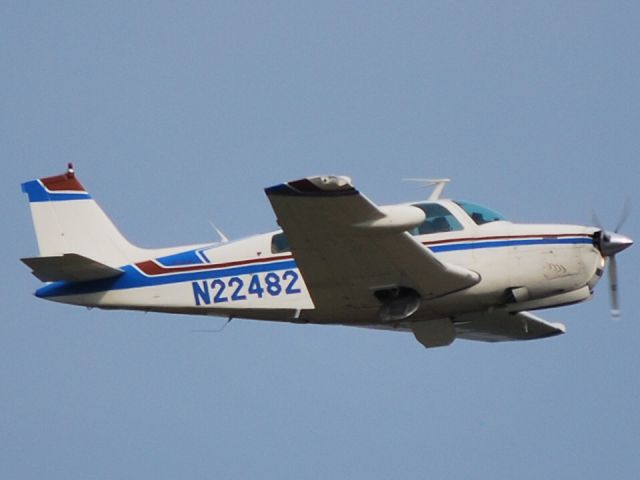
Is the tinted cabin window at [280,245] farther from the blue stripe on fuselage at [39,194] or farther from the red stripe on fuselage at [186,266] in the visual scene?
the blue stripe on fuselage at [39,194]

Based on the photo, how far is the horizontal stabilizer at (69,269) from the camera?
19734 millimetres

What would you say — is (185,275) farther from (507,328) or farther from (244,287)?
(507,328)

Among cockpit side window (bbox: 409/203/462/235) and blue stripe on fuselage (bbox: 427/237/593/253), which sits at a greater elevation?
cockpit side window (bbox: 409/203/462/235)

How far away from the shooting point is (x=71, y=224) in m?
21.7

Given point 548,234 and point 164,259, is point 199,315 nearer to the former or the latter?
point 164,259

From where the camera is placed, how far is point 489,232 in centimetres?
1950

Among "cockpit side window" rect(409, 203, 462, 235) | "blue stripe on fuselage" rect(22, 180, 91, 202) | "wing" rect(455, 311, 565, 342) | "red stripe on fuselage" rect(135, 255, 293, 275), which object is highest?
"blue stripe on fuselage" rect(22, 180, 91, 202)

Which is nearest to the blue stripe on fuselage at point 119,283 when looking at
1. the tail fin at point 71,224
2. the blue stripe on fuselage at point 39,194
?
the tail fin at point 71,224

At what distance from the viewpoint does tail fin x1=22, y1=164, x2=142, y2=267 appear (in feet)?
70.2

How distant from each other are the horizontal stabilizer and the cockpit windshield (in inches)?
214

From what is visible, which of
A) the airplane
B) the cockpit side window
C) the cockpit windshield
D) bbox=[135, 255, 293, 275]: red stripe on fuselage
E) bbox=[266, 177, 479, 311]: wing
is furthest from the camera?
bbox=[135, 255, 293, 275]: red stripe on fuselage

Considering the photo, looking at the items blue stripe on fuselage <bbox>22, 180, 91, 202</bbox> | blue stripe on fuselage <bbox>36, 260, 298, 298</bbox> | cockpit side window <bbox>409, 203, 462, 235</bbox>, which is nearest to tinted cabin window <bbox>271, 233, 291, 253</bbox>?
blue stripe on fuselage <bbox>36, 260, 298, 298</bbox>

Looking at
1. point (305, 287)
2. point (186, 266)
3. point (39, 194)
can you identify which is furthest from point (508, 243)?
point (39, 194)

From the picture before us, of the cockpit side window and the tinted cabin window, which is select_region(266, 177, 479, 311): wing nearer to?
the cockpit side window
